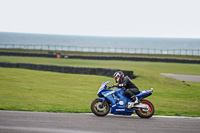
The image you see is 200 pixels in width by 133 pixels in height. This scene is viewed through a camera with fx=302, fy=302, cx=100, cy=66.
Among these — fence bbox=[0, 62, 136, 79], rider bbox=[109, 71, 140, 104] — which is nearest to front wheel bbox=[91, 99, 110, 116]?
rider bbox=[109, 71, 140, 104]

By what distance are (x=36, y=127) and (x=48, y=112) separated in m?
2.28

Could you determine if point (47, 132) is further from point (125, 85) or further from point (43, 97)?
point (43, 97)

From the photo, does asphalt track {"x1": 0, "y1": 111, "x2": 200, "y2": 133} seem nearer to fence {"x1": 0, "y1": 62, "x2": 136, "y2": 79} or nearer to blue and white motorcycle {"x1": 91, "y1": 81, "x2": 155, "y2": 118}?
blue and white motorcycle {"x1": 91, "y1": 81, "x2": 155, "y2": 118}

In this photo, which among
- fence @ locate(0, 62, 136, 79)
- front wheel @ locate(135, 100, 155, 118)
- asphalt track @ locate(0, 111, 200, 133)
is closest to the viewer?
asphalt track @ locate(0, 111, 200, 133)

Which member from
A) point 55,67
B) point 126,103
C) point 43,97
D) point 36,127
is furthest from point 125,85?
point 55,67

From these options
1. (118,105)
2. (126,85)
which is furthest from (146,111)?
(126,85)

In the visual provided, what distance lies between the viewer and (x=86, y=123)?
836 centimetres

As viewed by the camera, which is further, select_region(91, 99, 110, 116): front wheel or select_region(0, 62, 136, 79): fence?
select_region(0, 62, 136, 79): fence

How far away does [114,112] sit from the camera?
30.8 feet

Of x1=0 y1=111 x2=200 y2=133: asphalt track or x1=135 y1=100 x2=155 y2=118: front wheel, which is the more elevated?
x1=135 y1=100 x2=155 y2=118: front wheel

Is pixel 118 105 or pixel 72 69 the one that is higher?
pixel 72 69

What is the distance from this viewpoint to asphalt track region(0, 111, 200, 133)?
760 cm

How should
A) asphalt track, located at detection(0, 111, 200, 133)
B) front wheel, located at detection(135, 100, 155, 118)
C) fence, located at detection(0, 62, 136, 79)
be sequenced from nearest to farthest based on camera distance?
asphalt track, located at detection(0, 111, 200, 133) → front wheel, located at detection(135, 100, 155, 118) → fence, located at detection(0, 62, 136, 79)

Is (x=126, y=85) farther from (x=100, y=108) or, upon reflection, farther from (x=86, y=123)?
(x=86, y=123)
